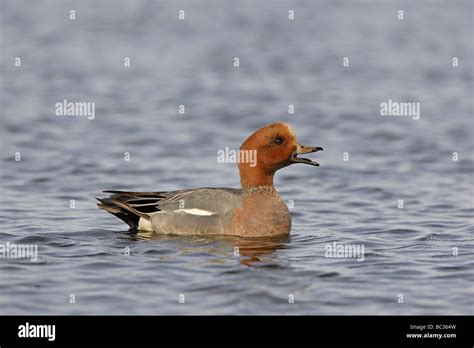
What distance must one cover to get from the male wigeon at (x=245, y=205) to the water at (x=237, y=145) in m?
0.20

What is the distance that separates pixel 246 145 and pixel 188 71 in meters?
11.7

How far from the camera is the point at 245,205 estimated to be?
1155 cm

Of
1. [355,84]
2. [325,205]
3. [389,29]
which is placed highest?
[389,29]

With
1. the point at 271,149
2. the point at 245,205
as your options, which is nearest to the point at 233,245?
the point at 245,205

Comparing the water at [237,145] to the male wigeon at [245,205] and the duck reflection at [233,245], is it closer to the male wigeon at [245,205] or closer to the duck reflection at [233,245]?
the duck reflection at [233,245]

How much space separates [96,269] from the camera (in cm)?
1008

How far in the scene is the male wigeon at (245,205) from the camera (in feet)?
37.7

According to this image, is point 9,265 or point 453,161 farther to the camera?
point 453,161

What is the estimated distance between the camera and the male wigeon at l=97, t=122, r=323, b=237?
37.7 ft

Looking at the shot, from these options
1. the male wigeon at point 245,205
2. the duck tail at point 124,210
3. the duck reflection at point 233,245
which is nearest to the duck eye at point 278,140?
the male wigeon at point 245,205

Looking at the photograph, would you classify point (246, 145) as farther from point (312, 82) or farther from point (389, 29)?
point (389, 29)

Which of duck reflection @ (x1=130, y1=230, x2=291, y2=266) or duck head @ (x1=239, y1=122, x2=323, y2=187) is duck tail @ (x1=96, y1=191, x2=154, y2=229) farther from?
duck head @ (x1=239, y1=122, x2=323, y2=187)

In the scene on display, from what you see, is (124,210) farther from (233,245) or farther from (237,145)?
(237,145)
